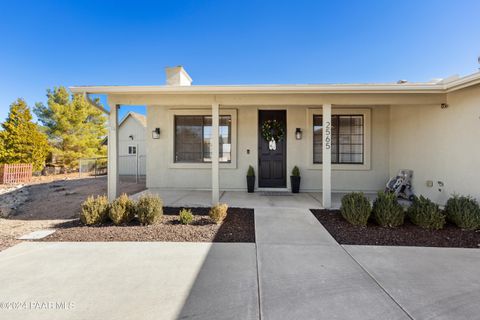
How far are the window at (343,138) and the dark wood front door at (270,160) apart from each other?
43.1 inches

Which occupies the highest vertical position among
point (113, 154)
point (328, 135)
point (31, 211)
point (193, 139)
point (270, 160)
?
point (193, 139)

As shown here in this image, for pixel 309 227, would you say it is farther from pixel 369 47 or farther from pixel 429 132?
pixel 369 47

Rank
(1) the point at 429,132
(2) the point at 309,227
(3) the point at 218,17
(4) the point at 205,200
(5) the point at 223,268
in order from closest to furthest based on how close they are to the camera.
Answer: (5) the point at 223,268, (2) the point at 309,227, (1) the point at 429,132, (4) the point at 205,200, (3) the point at 218,17

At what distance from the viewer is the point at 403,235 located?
3584 mm

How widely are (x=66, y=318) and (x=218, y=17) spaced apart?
414 inches

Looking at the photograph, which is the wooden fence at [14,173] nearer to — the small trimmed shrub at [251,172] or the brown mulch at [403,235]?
the small trimmed shrub at [251,172]

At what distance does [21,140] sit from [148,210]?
13.7 meters

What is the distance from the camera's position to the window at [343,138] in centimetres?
713

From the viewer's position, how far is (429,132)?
5512 millimetres

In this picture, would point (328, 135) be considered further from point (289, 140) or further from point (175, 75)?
point (175, 75)

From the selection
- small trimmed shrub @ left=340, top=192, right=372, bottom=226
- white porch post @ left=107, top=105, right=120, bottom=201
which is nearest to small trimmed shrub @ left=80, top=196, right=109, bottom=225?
white porch post @ left=107, top=105, right=120, bottom=201

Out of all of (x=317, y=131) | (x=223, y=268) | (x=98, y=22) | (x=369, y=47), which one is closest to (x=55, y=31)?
(x=98, y=22)

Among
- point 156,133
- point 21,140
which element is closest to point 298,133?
point 156,133

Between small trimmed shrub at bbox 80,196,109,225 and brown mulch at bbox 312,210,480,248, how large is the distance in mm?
4246
